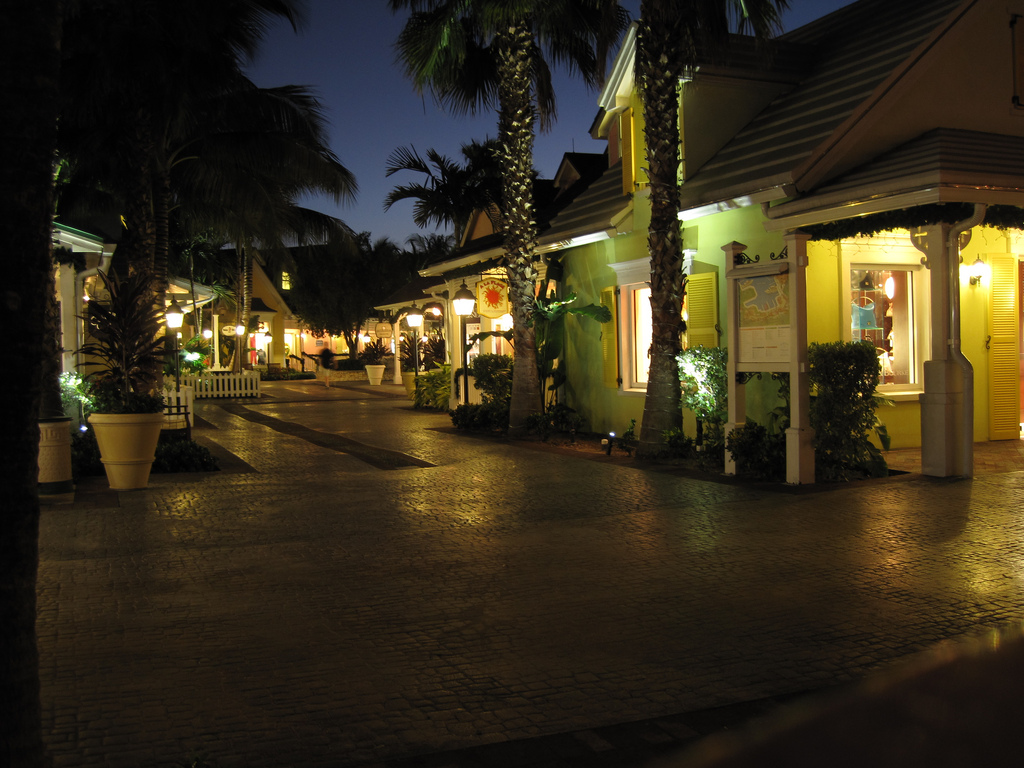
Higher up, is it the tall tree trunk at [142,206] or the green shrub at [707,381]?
the tall tree trunk at [142,206]

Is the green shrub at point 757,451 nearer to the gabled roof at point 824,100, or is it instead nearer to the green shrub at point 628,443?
the green shrub at point 628,443

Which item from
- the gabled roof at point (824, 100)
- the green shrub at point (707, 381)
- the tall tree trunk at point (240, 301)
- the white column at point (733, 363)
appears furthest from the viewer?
the tall tree trunk at point (240, 301)

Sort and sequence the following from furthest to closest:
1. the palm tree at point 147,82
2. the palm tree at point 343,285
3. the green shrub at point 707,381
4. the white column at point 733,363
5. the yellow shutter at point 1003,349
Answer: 1. the palm tree at point 343,285
2. the palm tree at point 147,82
3. the yellow shutter at point 1003,349
4. the green shrub at point 707,381
5. the white column at point 733,363

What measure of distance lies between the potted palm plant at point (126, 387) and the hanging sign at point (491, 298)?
22.6ft

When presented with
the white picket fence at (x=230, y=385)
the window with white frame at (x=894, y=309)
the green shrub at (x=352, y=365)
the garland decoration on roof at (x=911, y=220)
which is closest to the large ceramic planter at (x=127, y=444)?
the garland decoration on roof at (x=911, y=220)

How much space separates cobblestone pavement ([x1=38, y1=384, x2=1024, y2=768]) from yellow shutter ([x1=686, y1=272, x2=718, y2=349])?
3210 millimetres

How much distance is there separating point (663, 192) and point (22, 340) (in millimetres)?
10072

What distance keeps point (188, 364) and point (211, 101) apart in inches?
562

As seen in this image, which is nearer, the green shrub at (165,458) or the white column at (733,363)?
the white column at (733,363)

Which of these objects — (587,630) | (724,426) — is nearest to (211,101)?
(724,426)

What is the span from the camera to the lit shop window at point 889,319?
12.4m

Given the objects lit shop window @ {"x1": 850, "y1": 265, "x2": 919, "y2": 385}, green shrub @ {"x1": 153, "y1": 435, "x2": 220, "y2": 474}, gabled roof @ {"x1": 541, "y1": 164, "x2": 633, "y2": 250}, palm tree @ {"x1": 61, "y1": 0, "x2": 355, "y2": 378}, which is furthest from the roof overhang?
palm tree @ {"x1": 61, "y1": 0, "x2": 355, "y2": 378}

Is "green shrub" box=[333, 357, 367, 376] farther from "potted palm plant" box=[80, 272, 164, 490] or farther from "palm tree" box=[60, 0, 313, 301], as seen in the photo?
"potted palm plant" box=[80, 272, 164, 490]

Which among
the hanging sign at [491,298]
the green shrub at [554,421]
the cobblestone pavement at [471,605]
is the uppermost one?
the hanging sign at [491,298]
